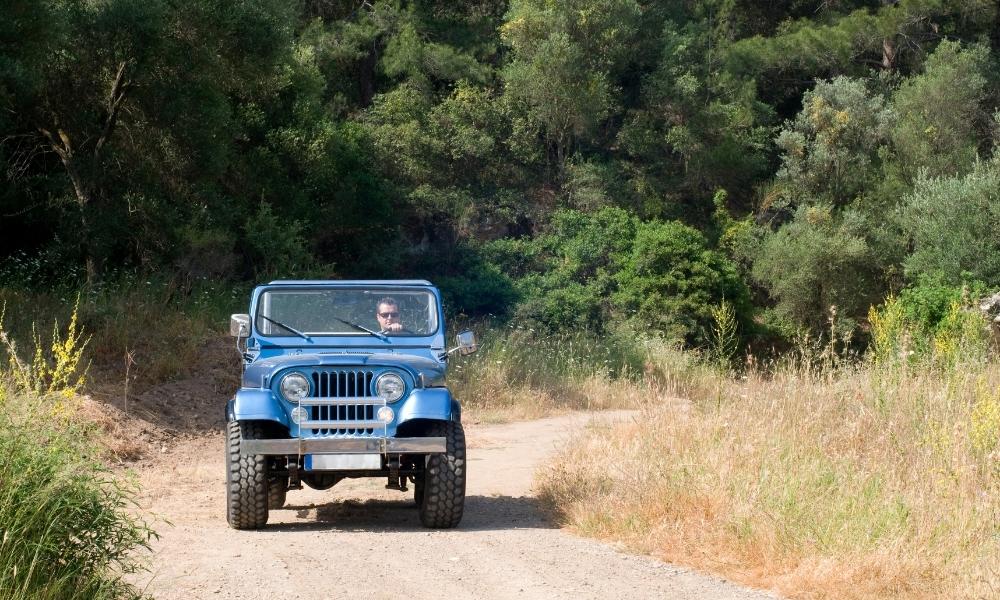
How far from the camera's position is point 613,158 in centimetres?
3641

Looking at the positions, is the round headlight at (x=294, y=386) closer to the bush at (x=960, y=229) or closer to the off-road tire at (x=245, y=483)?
the off-road tire at (x=245, y=483)

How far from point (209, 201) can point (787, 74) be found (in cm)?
2386

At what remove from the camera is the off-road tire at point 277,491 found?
31.7 feet

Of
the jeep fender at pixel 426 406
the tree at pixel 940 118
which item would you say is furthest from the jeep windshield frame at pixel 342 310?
the tree at pixel 940 118

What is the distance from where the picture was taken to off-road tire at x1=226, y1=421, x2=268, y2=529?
28.9ft

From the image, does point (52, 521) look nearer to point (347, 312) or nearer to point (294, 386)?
point (294, 386)

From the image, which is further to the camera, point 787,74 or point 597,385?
point 787,74

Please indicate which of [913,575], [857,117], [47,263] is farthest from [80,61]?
[857,117]

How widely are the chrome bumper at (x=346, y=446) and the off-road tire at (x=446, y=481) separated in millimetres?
175

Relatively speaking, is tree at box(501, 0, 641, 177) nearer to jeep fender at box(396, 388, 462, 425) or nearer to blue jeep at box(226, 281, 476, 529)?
blue jeep at box(226, 281, 476, 529)

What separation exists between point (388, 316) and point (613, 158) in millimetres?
27120

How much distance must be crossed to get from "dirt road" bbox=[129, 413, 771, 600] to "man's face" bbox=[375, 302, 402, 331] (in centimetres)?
176

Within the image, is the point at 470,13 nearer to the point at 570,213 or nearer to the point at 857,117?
the point at 570,213

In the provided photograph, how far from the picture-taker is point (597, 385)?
21.2 meters
